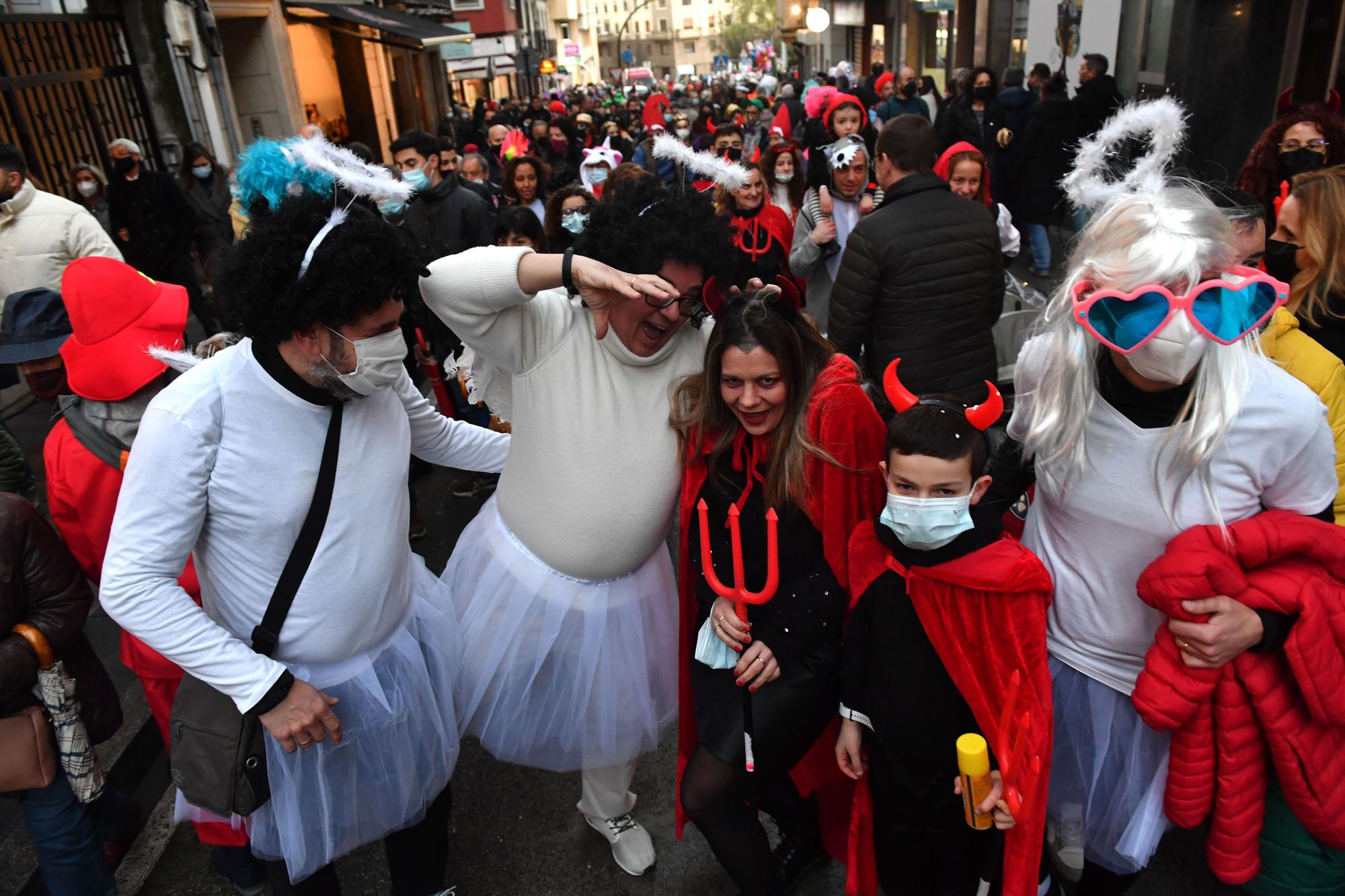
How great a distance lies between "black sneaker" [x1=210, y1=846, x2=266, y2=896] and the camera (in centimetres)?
275

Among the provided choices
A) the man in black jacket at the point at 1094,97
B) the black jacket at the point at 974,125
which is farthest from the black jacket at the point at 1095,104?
the black jacket at the point at 974,125

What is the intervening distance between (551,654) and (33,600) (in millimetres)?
1321

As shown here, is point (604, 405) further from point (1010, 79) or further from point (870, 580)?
point (1010, 79)

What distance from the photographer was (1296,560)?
6.10ft

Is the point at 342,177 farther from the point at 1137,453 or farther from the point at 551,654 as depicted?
the point at 1137,453

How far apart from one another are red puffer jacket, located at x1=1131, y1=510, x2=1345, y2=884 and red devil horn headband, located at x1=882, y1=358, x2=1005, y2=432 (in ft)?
1.44

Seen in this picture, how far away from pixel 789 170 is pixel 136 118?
919 cm

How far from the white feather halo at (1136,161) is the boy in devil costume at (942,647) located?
642mm

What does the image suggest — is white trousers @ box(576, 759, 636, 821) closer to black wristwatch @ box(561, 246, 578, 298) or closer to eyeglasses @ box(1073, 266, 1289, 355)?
black wristwatch @ box(561, 246, 578, 298)

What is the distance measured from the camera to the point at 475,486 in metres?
5.70

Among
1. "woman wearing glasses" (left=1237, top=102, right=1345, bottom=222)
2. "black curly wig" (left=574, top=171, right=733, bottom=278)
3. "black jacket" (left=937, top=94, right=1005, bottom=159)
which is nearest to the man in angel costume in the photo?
"black curly wig" (left=574, top=171, right=733, bottom=278)

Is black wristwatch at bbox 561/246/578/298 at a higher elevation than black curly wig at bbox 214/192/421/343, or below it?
below

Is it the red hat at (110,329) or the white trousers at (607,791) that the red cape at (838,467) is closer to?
the white trousers at (607,791)

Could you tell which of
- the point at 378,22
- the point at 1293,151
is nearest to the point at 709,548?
the point at 1293,151
